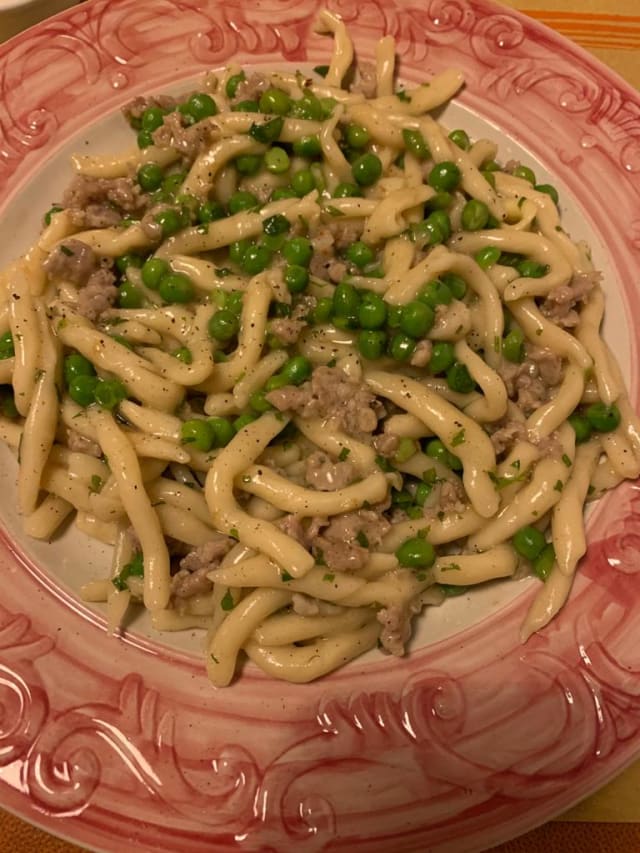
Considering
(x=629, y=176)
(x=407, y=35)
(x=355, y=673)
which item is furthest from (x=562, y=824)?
(x=407, y=35)

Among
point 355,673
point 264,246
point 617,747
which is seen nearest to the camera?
point 617,747

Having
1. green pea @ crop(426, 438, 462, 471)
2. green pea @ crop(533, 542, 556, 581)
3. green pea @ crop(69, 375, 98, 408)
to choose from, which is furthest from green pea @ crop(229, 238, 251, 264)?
green pea @ crop(533, 542, 556, 581)

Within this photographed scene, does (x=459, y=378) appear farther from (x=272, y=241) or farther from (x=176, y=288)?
(x=176, y=288)

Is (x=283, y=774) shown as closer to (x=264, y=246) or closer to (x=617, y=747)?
(x=617, y=747)

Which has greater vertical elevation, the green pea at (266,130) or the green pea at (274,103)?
the green pea at (274,103)

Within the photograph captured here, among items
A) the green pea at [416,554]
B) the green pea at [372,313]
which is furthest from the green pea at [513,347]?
the green pea at [416,554]

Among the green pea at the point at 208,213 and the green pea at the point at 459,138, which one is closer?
the green pea at the point at 208,213

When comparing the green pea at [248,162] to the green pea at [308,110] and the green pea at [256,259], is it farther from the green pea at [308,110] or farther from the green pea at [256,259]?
the green pea at [256,259]
